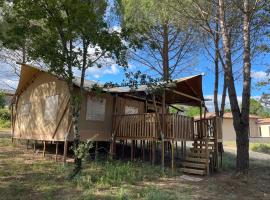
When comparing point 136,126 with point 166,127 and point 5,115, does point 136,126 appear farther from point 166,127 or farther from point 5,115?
point 5,115

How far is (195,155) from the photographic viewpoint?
1325 centimetres

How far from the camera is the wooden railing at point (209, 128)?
14117mm

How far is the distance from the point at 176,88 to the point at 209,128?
225 cm

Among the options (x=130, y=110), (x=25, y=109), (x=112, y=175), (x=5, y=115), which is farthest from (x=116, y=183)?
(x=5, y=115)

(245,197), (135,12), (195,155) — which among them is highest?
(135,12)

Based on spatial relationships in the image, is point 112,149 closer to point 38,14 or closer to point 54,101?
point 54,101

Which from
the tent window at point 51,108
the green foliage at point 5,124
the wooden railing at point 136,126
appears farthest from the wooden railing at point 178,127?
the green foliage at point 5,124

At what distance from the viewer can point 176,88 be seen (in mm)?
14648

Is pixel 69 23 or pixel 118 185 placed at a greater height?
pixel 69 23

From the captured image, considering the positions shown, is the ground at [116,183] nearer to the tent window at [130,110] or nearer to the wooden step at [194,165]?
the wooden step at [194,165]

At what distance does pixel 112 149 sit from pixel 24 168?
4056mm

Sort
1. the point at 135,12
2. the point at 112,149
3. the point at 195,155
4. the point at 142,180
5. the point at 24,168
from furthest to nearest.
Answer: the point at 135,12 → the point at 112,149 → the point at 195,155 → the point at 24,168 → the point at 142,180

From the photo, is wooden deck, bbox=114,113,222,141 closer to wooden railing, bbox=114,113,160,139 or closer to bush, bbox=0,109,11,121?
wooden railing, bbox=114,113,160,139

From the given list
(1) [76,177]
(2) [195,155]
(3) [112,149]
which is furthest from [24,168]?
(2) [195,155]
